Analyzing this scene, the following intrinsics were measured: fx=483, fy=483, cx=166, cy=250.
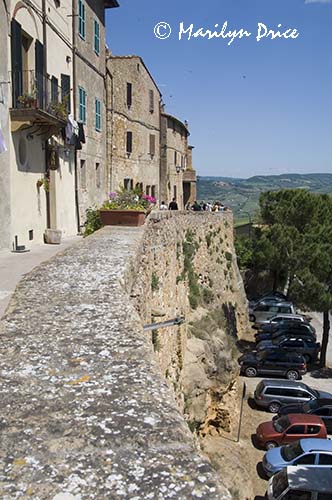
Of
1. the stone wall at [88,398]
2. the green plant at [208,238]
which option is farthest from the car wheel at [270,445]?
the stone wall at [88,398]

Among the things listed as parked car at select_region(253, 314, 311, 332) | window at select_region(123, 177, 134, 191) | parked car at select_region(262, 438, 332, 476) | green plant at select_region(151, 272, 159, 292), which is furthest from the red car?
window at select_region(123, 177, 134, 191)

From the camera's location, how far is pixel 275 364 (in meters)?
23.3

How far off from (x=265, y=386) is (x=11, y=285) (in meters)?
14.6

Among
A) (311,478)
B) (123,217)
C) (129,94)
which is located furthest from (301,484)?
(129,94)

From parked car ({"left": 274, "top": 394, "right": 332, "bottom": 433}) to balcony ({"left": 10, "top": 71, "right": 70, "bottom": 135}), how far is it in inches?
530

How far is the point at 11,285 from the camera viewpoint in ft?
25.4

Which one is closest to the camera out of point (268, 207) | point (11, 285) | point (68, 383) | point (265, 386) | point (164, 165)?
point (68, 383)

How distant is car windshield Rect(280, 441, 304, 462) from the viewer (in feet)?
47.5

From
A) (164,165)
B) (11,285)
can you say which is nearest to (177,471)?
(11,285)

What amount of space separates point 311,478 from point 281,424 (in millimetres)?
4621

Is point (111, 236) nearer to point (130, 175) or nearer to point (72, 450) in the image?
point (72, 450)

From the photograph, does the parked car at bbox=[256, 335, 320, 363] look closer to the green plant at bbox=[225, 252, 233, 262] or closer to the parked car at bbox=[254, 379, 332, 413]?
the parked car at bbox=[254, 379, 332, 413]

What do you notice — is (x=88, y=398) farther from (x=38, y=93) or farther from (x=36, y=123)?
(x=38, y=93)

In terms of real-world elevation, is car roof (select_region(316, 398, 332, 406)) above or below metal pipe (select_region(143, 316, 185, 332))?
below
